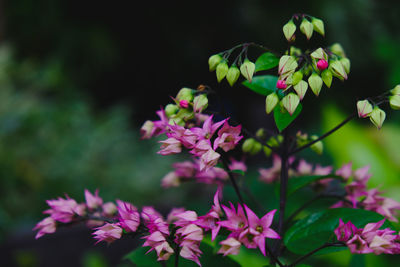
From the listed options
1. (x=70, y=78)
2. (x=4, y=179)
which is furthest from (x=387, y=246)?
(x=70, y=78)

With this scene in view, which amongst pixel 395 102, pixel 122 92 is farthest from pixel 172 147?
pixel 122 92

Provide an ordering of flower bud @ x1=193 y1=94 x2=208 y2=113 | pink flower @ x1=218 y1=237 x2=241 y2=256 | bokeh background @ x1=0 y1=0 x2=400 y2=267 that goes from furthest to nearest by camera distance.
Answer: bokeh background @ x1=0 y1=0 x2=400 y2=267
flower bud @ x1=193 y1=94 x2=208 y2=113
pink flower @ x1=218 y1=237 x2=241 y2=256

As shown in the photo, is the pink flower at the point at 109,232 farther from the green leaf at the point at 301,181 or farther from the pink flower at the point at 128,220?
the green leaf at the point at 301,181

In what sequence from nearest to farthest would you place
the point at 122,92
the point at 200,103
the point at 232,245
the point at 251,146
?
the point at 232,245 < the point at 200,103 < the point at 251,146 < the point at 122,92

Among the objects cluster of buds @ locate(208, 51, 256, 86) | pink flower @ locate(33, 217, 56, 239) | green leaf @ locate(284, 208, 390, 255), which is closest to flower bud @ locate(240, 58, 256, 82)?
cluster of buds @ locate(208, 51, 256, 86)

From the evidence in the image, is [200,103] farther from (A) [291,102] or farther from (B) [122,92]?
(B) [122,92]

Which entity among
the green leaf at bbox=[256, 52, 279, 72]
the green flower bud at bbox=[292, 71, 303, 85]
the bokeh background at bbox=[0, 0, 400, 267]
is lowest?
the green flower bud at bbox=[292, 71, 303, 85]

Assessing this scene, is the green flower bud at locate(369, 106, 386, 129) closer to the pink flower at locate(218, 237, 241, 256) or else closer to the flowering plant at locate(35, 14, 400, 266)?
the flowering plant at locate(35, 14, 400, 266)
